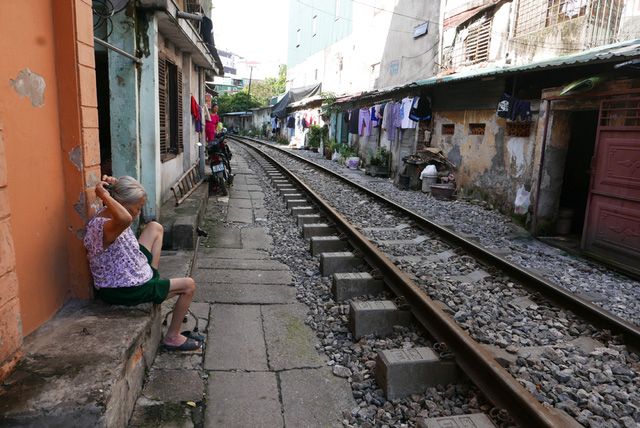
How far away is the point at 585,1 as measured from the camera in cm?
1023

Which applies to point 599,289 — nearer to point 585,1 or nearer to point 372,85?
point 585,1

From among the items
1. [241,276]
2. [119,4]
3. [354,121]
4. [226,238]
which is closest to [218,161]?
[226,238]

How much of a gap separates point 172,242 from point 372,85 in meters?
18.8

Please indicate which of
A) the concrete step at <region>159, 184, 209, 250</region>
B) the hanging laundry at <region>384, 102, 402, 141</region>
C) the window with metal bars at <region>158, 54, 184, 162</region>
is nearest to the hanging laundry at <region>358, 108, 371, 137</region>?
the hanging laundry at <region>384, 102, 402, 141</region>

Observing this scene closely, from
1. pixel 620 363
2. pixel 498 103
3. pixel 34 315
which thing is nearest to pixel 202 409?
pixel 34 315

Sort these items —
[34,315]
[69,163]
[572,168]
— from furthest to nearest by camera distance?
[572,168], [69,163], [34,315]

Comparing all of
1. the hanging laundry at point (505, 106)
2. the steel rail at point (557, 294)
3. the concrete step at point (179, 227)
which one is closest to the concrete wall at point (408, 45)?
the hanging laundry at point (505, 106)

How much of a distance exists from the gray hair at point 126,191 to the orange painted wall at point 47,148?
23 centimetres

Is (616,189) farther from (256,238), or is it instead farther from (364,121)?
(364,121)

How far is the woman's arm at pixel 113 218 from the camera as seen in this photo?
8.90 ft

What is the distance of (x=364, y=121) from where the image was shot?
674 inches

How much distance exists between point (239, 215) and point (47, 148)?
19.0 feet

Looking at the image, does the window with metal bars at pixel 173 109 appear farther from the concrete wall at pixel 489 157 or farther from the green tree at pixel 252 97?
the green tree at pixel 252 97

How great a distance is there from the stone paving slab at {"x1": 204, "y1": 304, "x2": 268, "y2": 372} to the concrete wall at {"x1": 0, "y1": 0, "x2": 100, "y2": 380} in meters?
1.06
